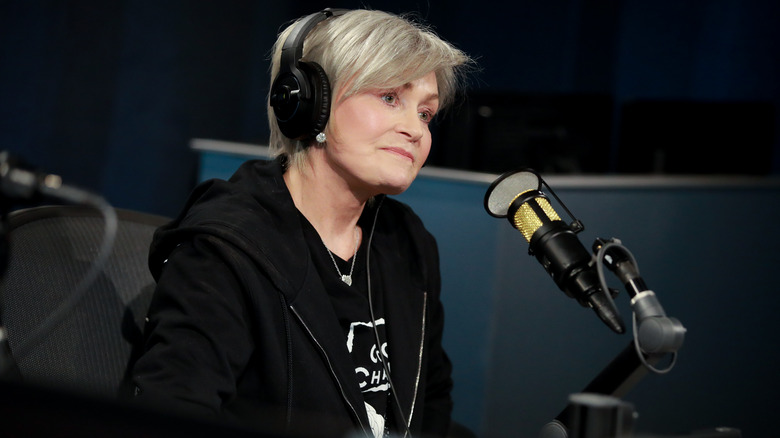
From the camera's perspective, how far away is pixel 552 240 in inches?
38.5

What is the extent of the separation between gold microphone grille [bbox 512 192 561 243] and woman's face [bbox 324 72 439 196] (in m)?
0.38

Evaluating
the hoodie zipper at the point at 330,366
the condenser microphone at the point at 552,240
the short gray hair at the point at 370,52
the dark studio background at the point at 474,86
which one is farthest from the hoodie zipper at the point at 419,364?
the dark studio background at the point at 474,86

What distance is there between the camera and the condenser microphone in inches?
36.8

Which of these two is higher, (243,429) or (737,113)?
(737,113)

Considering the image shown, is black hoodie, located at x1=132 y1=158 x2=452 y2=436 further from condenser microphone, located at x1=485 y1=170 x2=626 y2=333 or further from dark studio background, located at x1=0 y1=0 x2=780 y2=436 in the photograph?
dark studio background, located at x1=0 y1=0 x2=780 y2=436

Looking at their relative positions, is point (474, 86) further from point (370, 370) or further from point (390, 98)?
point (370, 370)

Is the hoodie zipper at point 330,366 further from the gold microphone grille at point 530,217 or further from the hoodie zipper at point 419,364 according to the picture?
the gold microphone grille at point 530,217

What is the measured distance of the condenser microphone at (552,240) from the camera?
3.07ft

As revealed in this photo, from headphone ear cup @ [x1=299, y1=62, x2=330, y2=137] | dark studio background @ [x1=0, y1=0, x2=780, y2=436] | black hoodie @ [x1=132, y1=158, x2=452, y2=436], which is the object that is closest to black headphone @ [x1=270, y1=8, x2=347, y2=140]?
headphone ear cup @ [x1=299, y1=62, x2=330, y2=137]

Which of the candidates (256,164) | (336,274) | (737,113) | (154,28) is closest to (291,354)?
(336,274)

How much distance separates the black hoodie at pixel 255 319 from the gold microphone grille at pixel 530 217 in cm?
37

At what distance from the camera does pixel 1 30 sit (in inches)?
118

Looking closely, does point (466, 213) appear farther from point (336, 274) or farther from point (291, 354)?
point (291, 354)

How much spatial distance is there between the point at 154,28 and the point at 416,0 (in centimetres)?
161
